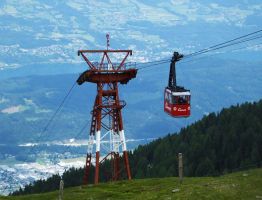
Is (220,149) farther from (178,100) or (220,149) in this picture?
(178,100)

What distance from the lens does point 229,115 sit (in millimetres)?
195250

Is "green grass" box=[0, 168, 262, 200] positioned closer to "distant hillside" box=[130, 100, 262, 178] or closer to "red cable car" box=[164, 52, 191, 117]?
"red cable car" box=[164, 52, 191, 117]

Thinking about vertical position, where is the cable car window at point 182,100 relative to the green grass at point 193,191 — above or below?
above

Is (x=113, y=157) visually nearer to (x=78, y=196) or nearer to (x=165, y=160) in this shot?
(x=78, y=196)

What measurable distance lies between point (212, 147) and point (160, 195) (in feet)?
433

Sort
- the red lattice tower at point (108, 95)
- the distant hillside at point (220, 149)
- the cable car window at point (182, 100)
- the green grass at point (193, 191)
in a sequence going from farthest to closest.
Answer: the distant hillside at point (220, 149) → the red lattice tower at point (108, 95) → the cable car window at point (182, 100) → the green grass at point (193, 191)

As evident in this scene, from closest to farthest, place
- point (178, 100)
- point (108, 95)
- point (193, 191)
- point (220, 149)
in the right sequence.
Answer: point (193, 191) → point (178, 100) → point (108, 95) → point (220, 149)

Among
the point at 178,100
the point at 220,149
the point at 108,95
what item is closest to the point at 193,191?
the point at 178,100

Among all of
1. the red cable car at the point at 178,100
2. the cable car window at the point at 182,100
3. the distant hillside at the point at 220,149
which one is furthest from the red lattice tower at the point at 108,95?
the distant hillside at the point at 220,149

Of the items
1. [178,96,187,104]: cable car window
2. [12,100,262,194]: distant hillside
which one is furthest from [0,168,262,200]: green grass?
[12,100,262,194]: distant hillside

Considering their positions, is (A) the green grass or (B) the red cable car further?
(B) the red cable car

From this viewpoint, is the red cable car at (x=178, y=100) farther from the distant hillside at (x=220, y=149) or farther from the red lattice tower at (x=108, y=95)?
the distant hillside at (x=220, y=149)

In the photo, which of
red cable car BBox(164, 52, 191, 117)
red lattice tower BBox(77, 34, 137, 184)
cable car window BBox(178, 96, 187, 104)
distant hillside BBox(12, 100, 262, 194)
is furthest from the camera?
distant hillside BBox(12, 100, 262, 194)

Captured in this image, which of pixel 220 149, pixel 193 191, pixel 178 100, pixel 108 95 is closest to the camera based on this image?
pixel 193 191
